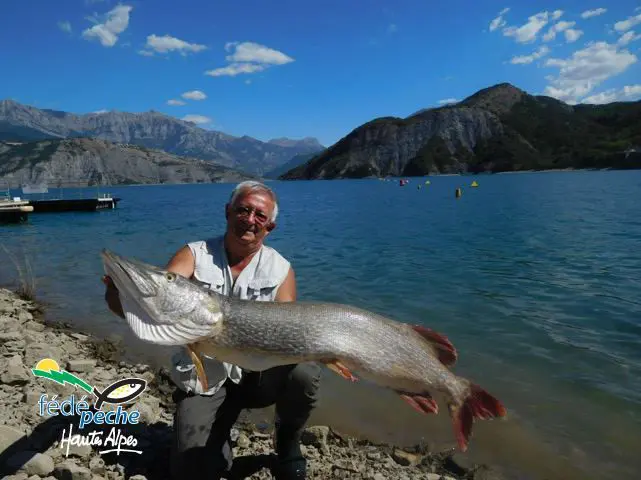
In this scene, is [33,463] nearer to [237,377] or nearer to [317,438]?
[237,377]

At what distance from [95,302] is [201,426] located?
947 centimetres

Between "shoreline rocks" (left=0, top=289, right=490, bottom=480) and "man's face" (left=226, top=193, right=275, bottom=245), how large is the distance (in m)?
2.21

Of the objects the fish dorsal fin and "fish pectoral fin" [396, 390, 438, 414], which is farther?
the fish dorsal fin

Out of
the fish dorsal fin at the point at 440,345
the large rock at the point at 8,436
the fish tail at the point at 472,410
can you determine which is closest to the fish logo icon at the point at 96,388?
the large rock at the point at 8,436

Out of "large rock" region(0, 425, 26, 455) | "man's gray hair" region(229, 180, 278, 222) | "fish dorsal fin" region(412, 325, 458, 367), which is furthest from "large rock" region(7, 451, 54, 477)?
"fish dorsal fin" region(412, 325, 458, 367)

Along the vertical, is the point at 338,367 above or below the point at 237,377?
above

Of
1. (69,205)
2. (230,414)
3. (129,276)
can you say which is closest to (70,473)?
(230,414)

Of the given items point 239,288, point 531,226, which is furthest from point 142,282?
point 531,226

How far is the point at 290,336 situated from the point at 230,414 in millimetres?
1241

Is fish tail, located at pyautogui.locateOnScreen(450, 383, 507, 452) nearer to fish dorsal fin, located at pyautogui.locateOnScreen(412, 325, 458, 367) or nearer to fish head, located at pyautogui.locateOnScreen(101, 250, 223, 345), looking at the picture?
fish dorsal fin, located at pyautogui.locateOnScreen(412, 325, 458, 367)

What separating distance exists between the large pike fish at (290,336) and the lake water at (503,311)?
2176 millimetres

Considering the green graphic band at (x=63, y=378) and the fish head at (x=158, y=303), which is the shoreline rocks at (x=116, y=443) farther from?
the fish head at (x=158, y=303)

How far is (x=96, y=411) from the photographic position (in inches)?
185

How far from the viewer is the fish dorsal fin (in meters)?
3.59
